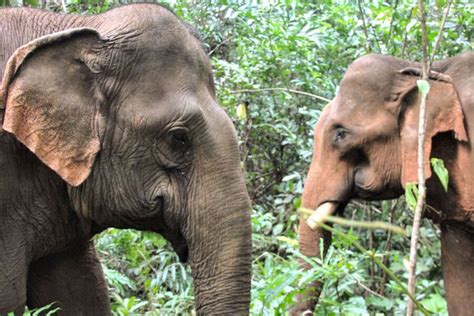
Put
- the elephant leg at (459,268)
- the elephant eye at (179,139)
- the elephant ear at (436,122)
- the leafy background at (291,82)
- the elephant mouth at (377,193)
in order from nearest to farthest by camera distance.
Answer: the elephant eye at (179,139) → the elephant ear at (436,122) → the elephant mouth at (377,193) → the elephant leg at (459,268) → the leafy background at (291,82)

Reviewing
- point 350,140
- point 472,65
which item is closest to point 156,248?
point 350,140

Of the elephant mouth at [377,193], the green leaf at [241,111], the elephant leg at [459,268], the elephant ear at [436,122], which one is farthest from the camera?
the green leaf at [241,111]

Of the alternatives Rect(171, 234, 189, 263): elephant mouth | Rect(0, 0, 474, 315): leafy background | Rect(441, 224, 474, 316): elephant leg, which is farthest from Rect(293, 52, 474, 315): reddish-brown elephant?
Rect(171, 234, 189, 263): elephant mouth

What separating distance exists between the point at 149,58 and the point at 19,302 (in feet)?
3.22

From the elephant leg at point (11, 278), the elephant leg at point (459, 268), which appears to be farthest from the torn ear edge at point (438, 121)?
the elephant leg at point (11, 278)

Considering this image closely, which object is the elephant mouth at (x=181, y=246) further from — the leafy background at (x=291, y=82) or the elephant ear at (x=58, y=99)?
the leafy background at (x=291, y=82)

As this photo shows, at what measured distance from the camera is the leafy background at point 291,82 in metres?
6.68

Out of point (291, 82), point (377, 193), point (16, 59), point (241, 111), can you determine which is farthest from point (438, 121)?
point (16, 59)

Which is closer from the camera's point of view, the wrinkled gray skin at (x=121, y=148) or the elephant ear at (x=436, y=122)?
the wrinkled gray skin at (x=121, y=148)

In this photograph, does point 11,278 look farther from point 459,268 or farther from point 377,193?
point 459,268

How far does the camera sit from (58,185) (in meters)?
4.31

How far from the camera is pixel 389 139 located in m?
5.79

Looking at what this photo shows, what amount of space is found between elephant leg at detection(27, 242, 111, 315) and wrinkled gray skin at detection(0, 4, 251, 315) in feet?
1.03

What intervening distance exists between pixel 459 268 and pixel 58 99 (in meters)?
2.70
